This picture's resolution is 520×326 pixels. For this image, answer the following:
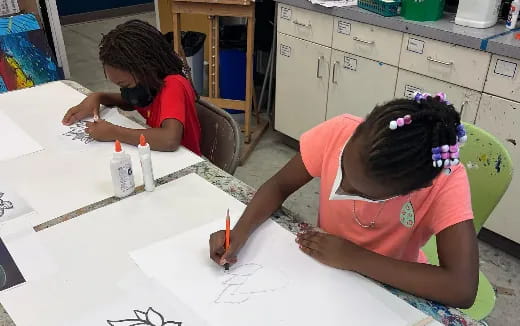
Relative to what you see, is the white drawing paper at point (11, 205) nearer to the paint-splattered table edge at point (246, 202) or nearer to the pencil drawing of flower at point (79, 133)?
the paint-splattered table edge at point (246, 202)

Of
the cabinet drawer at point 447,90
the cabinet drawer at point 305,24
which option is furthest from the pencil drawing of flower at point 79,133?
the cabinet drawer at point 305,24

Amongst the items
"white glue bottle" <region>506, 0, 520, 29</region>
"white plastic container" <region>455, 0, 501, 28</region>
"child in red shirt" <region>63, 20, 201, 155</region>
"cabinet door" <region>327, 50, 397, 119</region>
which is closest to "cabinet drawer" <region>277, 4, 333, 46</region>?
"cabinet door" <region>327, 50, 397, 119</region>

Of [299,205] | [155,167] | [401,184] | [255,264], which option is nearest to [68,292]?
[255,264]

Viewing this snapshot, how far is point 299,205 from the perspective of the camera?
95.1 inches

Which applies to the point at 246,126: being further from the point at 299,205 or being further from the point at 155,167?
the point at 155,167

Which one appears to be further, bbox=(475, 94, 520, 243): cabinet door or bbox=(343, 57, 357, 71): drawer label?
bbox=(343, 57, 357, 71): drawer label

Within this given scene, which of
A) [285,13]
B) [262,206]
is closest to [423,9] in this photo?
[285,13]

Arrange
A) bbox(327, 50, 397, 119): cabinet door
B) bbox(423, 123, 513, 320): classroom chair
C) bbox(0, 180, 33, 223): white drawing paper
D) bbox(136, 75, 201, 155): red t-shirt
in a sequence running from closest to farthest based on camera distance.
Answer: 1. bbox(0, 180, 33, 223): white drawing paper
2. bbox(423, 123, 513, 320): classroom chair
3. bbox(136, 75, 201, 155): red t-shirt
4. bbox(327, 50, 397, 119): cabinet door

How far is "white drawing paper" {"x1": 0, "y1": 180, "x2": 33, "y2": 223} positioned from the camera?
1.07m

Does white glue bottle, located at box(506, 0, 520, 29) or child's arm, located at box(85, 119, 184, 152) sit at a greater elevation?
white glue bottle, located at box(506, 0, 520, 29)

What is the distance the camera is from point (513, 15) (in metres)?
1.93

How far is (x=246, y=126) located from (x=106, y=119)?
146 centimetres

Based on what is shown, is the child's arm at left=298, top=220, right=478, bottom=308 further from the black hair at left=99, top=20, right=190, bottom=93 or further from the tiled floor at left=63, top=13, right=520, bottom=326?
the black hair at left=99, top=20, right=190, bottom=93

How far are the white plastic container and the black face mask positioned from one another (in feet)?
4.28
